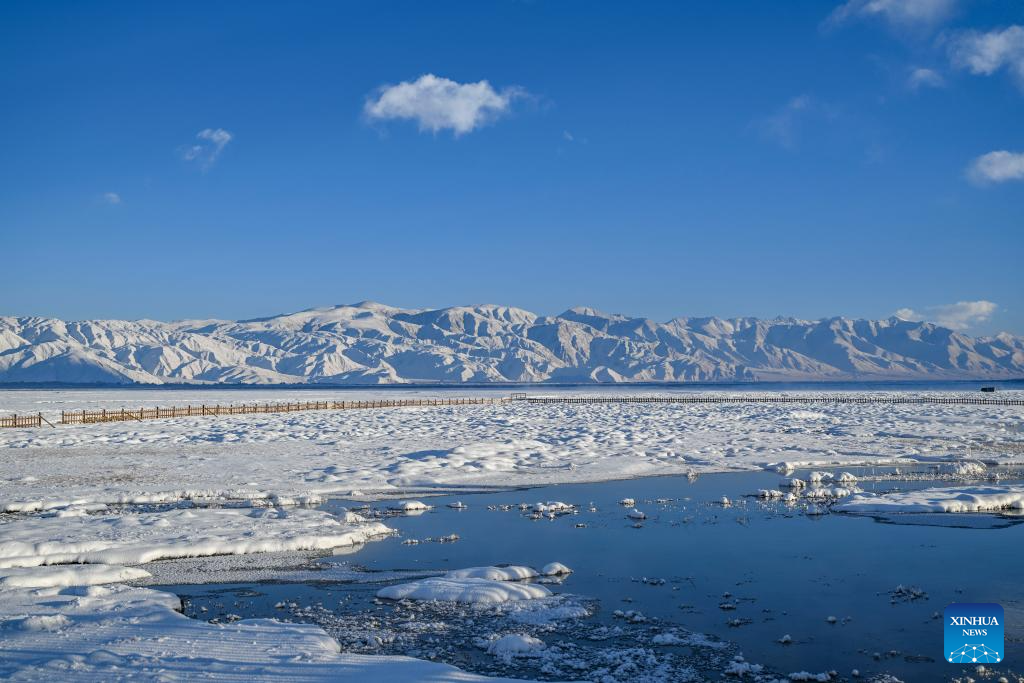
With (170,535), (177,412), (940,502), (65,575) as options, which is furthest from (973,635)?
(177,412)

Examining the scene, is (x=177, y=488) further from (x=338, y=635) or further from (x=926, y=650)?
(x=926, y=650)

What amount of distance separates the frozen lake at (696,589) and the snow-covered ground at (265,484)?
0.78 meters

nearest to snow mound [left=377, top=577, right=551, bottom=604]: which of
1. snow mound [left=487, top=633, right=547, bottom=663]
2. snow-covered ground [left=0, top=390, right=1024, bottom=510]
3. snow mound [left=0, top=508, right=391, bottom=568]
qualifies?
snow mound [left=487, top=633, right=547, bottom=663]

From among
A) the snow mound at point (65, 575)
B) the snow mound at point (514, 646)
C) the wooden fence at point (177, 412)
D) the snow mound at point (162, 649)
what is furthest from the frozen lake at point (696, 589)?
the wooden fence at point (177, 412)

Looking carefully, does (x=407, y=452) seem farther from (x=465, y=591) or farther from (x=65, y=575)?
(x=465, y=591)

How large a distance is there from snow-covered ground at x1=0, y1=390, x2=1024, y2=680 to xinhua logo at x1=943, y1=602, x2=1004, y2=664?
5299mm

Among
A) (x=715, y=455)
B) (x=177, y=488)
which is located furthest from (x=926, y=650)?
(x=715, y=455)

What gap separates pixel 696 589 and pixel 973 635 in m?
3.90

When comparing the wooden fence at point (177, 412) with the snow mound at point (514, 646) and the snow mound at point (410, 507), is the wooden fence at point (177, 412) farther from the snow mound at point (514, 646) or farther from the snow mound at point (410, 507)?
the snow mound at point (514, 646)

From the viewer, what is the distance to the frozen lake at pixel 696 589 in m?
9.87

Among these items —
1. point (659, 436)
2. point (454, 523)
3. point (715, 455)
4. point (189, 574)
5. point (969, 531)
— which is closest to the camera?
point (189, 574)

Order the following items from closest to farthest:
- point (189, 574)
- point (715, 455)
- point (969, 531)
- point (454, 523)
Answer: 1. point (189, 574)
2. point (969, 531)
3. point (454, 523)
4. point (715, 455)

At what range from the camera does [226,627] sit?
35.0ft

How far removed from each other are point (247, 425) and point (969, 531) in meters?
42.2
